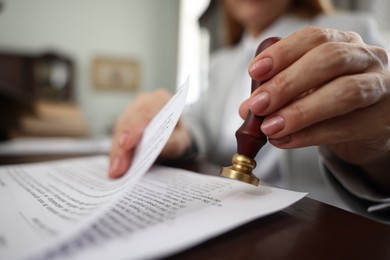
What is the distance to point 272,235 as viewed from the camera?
19 centimetres

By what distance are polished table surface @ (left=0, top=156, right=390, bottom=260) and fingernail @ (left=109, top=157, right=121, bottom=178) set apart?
192mm

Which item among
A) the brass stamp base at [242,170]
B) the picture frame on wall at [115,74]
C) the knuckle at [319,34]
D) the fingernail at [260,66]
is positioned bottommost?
the brass stamp base at [242,170]

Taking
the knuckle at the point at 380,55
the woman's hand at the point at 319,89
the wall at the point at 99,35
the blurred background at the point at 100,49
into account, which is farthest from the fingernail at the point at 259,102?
the wall at the point at 99,35

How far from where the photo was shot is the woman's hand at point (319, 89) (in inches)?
8.7

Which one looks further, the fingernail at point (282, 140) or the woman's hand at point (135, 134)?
the woman's hand at point (135, 134)

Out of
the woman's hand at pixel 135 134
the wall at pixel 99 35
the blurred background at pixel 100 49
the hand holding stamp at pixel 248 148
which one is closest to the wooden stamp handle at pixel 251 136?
the hand holding stamp at pixel 248 148

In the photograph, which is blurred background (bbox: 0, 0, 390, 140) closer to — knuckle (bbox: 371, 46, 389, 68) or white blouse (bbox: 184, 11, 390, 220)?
white blouse (bbox: 184, 11, 390, 220)

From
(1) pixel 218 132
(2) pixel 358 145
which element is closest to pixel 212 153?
(1) pixel 218 132

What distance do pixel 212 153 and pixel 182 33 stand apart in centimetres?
239

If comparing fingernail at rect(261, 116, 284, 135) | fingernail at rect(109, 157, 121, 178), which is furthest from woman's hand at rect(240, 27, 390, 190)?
fingernail at rect(109, 157, 121, 178)

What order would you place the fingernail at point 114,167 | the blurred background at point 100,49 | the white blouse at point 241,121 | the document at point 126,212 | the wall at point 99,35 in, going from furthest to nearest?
the wall at point 99,35 < the blurred background at point 100,49 < the white blouse at point 241,121 < the fingernail at point 114,167 < the document at point 126,212

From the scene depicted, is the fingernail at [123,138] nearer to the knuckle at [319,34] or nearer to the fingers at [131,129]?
the fingers at [131,129]

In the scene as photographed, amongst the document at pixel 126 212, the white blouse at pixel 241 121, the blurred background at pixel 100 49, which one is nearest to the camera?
the document at pixel 126 212

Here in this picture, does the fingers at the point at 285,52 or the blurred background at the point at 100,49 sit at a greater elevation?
the blurred background at the point at 100,49
